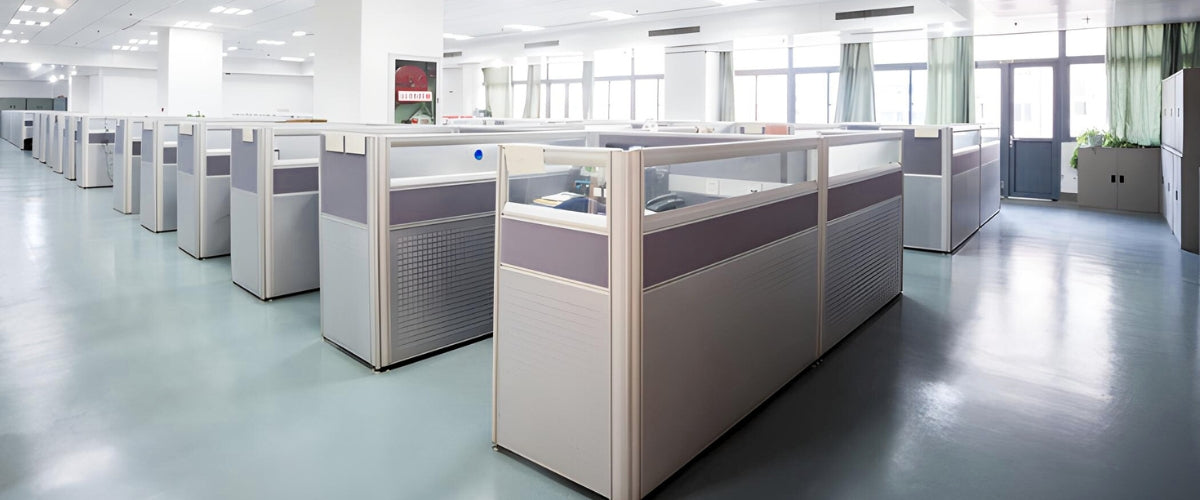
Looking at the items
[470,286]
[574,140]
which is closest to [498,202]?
[470,286]

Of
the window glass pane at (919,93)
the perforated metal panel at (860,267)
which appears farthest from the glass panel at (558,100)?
the perforated metal panel at (860,267)

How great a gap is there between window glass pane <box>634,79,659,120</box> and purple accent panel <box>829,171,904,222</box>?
12.0m

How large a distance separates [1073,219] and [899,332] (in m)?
6.32

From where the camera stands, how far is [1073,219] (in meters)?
8.81

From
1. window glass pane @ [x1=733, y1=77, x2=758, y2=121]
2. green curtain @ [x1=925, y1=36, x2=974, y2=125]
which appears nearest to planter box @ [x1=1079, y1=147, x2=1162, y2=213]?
green curtain @ [x1=925, y1=36, x2=974, y2=125]

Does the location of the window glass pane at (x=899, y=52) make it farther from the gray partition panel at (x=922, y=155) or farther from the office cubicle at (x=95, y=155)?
the office cubicle at (x=95, y=155)

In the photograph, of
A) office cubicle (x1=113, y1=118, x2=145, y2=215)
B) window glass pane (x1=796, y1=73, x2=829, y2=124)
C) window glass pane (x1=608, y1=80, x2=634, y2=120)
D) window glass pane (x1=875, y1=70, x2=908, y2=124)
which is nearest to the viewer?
office cubicle (x1=113, y1=118, x2=145, y2=215)

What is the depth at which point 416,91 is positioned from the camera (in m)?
7.65

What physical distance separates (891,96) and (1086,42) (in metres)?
2.97

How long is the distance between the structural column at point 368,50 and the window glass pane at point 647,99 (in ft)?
30.0

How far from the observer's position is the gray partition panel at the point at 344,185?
11.3 feet

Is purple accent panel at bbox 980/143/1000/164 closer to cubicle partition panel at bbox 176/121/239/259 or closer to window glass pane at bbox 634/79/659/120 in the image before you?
cubicle partition panel at bbox 176/121/239/259

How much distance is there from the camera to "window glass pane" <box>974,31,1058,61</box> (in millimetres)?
10875

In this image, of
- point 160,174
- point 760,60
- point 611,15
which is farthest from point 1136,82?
point 160,174
